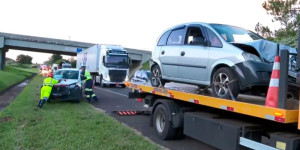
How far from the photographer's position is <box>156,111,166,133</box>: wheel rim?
715 cm

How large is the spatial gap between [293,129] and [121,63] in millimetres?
21084

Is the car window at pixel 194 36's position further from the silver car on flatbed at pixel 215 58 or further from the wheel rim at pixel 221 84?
the wheel rim at pixel 221 84

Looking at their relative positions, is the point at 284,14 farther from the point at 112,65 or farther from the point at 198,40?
the point at 198,40

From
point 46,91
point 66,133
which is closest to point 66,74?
point 46,91

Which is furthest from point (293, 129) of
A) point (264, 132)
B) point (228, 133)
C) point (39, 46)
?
point (39, 46)

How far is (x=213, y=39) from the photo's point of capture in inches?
234

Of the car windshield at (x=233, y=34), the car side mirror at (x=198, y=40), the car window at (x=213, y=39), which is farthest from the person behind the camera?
the car side mirror at (x=198, y=40)

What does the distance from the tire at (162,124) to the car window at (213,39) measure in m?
1.96

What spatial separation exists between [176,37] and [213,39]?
4.54 feet

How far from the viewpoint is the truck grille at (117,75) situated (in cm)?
2442

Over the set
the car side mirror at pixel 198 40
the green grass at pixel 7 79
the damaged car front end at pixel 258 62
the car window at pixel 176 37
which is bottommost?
the green grass at pixel 7 79

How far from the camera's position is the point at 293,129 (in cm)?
426

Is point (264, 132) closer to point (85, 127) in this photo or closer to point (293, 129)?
point (293, 129)


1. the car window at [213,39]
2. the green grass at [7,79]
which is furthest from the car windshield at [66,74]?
the car window at [213,39]
